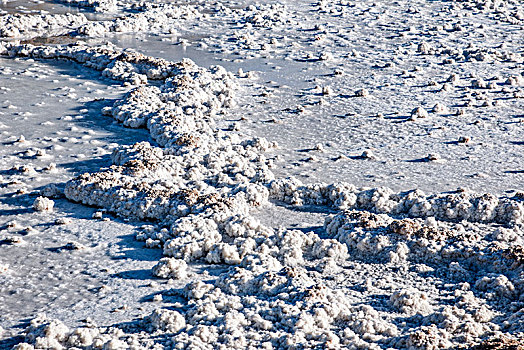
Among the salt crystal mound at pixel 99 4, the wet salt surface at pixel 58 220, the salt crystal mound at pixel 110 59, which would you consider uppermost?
the salt crystal mound at pixel 99 4

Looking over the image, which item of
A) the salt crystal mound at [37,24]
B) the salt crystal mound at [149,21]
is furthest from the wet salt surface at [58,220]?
the salt crystal mound at [149,21]

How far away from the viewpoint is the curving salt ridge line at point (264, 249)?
332 centimetres

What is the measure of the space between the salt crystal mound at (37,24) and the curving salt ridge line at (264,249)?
174 inches

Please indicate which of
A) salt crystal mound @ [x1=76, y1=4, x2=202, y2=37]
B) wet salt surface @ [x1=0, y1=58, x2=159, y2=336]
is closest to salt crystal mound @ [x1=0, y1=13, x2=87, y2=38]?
salt crystal mound @ [x1=76, y1=4, x2=202, y2=37]

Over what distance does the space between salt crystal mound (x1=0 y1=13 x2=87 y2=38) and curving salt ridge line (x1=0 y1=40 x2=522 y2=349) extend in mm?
4415

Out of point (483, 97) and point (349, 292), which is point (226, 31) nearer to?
point (483, 97)

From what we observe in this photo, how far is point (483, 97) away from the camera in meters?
7.38

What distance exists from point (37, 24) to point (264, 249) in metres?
7.75

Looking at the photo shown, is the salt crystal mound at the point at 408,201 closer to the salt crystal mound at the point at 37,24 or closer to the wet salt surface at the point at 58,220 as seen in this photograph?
→ the wet salt surface at the point at 58,220

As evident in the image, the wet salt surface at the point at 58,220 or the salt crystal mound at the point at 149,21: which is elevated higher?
the salt crystal mound at the point at 149,21

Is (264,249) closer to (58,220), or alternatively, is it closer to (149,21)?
(58,220)

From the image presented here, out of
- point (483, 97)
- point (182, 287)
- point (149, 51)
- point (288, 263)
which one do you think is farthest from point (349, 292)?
point (149, 51)

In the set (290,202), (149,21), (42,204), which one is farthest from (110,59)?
(290,202)

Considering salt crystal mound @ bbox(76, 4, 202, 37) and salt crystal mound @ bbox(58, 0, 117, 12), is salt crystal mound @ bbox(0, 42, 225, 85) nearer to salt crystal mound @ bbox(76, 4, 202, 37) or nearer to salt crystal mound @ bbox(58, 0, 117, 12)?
salt crystal mound @ bbox(76, 4, 202, 37)
